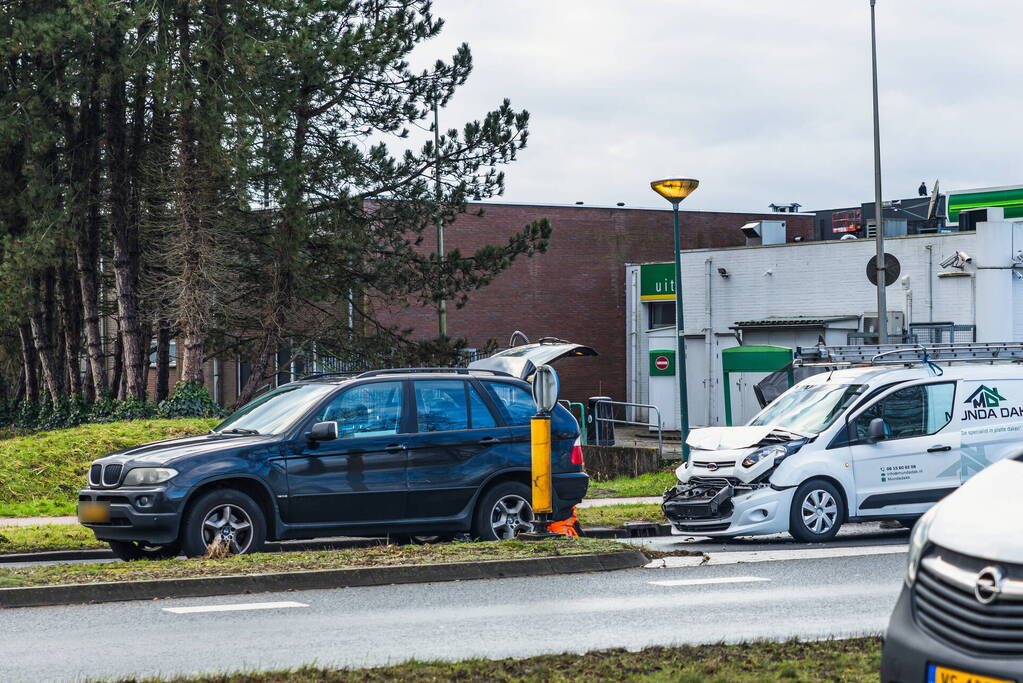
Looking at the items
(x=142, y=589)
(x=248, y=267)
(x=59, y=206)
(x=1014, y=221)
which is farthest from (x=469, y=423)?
(x=1014, y=221)

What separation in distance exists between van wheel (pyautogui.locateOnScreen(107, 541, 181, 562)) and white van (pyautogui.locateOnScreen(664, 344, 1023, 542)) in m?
5.32

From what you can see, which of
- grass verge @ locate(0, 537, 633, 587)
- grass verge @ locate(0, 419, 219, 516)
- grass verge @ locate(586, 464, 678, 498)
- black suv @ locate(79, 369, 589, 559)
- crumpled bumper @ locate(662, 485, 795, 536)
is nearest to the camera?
grass verge @ locate(0, 537, 633, 587)

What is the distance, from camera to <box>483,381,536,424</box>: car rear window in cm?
1327

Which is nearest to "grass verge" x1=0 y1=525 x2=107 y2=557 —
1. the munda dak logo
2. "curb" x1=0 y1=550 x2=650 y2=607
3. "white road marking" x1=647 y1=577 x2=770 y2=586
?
"curb" x1=0 y1=550 x2=650 y2=607

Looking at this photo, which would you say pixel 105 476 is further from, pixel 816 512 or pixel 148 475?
pixel 816 512

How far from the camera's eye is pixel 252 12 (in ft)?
86.2

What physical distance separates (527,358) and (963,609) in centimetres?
1816

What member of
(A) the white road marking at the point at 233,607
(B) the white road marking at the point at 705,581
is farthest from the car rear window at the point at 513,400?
(A) the white road marking at the point at 233,607

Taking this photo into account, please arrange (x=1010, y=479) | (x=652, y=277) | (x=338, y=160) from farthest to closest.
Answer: (x=652, y=277), (x=338, y=160), (x=1010, y=479)

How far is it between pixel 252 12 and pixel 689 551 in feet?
56.1

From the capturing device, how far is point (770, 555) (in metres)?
13.0

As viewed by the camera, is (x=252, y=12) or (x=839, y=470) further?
(x=252, y=12)

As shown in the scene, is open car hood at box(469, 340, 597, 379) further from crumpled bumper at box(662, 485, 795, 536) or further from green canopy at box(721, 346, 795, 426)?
crumpled bumper at box(662, 485, 795, 536)

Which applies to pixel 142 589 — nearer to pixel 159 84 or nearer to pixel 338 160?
pixel 159 84
